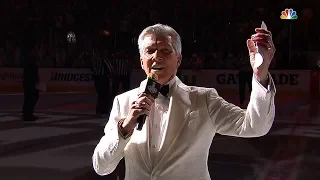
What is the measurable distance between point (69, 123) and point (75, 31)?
12.7 metres

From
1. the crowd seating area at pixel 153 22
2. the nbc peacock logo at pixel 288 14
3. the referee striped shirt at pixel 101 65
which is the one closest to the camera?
the referee striped shirt at pixel 101 65

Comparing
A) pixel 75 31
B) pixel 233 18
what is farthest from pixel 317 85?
pixel 75 31

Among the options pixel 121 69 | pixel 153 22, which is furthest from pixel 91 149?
pixel 153 22

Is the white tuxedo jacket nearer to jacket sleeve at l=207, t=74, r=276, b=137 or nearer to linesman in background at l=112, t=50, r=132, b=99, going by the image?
jacket sleeve at l=207, t=74, r=276, b=137

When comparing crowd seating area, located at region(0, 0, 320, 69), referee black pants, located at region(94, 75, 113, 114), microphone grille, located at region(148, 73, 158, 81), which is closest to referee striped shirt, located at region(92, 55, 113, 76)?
referee black pants, located at region(94, 75, 113, 114)

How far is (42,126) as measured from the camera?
9.52m

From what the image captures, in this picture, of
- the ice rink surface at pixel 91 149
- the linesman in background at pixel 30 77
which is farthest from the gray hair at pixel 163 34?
the linesman in background at pixel 30 77

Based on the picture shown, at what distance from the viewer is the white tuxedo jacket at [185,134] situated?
1.75 metres

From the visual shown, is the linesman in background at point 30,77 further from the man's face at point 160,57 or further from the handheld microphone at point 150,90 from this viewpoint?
the handheld microphone at point 150,90

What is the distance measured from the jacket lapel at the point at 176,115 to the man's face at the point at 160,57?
0.07 meters

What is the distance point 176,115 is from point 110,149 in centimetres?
27

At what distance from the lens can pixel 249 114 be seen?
1.77m

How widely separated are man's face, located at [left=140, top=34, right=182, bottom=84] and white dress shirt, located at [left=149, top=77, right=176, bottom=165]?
0.05 meters

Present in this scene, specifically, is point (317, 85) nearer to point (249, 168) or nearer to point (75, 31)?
point (75, 31)
